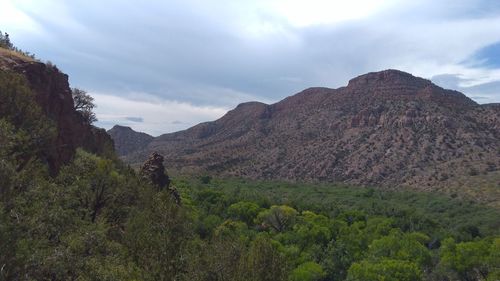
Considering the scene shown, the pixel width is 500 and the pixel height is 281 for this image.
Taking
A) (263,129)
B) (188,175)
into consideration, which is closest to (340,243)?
(188,175)

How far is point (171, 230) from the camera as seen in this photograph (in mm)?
27844

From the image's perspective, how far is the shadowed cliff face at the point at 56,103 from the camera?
116 ft

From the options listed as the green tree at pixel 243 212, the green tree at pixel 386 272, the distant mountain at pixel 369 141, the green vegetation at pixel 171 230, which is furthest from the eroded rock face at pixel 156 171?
the distant mountain at pixel 369 141

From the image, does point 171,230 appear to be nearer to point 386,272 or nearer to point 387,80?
point 386,272

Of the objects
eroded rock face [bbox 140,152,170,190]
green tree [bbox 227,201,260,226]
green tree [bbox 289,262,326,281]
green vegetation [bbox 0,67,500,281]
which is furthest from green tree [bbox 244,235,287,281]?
green tree [bbox 227,201,260,226]

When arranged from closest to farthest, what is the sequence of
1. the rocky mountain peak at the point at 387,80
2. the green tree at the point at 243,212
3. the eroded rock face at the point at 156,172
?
the eroded rock face at the point at 156,172 < the green tree at the point at 243,212 < the rocky mountain peak at the point at 387,80

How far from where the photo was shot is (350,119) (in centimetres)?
12206

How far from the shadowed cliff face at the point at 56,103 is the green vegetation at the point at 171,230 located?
1.70 metres

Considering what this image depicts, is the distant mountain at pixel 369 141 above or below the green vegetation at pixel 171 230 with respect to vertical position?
above

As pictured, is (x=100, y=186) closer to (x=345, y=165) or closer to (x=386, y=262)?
(x=386, y=262)

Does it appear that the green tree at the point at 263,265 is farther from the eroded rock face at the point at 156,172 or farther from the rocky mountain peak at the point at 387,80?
the rocky mountain peak at the point at 387,80

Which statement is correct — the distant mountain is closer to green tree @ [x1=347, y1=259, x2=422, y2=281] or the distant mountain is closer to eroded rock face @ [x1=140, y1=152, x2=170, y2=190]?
green tree @ [x1=347, y1=259, x2=422, y2=281]

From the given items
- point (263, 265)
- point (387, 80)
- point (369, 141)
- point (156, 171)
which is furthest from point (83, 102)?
point (387, 80)

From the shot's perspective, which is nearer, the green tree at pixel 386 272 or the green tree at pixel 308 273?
the green tree at pixel 386 272
